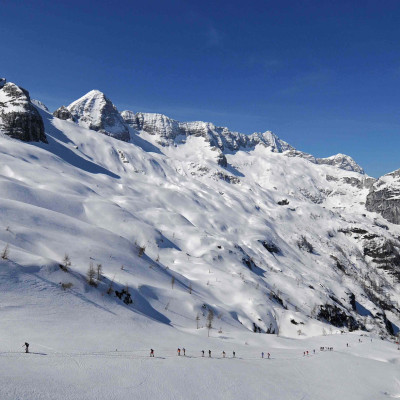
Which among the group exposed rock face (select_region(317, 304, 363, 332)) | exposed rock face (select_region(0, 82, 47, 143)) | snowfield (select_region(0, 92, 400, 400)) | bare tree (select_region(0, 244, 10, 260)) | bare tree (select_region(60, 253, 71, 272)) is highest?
exposed rock face (select_region(0, 82, 47, 143))

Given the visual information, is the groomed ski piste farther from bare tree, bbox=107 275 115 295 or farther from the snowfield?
bare tree, bbox=107 275 115 295

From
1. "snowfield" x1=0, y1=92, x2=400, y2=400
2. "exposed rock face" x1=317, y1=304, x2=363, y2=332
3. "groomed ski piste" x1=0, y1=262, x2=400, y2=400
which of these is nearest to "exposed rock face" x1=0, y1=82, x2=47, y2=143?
"snowfield" x1=0, y1=92, x2=400, y2=400

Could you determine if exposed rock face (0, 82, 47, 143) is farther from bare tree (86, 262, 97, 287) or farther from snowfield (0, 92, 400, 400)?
bare tree (86, 262, 97, 287)

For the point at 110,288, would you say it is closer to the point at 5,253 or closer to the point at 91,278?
the point at 91,278

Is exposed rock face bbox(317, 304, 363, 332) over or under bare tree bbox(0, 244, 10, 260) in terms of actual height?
under

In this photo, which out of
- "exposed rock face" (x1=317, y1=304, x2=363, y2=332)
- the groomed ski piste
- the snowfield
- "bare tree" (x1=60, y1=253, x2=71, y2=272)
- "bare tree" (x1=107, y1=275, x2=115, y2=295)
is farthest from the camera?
"exposed rock face" (x1=317, y1=304, x2=363, y2=332)

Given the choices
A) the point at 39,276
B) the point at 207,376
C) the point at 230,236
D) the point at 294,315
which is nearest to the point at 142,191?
the point at 230,236

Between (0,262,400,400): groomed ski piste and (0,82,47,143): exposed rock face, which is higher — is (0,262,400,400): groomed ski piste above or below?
below

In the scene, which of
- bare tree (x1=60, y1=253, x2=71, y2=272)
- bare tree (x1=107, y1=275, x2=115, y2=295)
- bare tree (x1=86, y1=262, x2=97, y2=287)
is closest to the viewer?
bare tree (x1=60, y1=253, x2=71, y2=272)

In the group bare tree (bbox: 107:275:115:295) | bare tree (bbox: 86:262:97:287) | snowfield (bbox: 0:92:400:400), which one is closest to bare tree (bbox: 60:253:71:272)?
snowfield (bbox: 0:92:400:400)

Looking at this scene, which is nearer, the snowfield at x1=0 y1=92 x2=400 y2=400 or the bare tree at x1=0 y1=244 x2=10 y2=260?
the snowfield at x1=0 y1=92 x2=400 y2=400

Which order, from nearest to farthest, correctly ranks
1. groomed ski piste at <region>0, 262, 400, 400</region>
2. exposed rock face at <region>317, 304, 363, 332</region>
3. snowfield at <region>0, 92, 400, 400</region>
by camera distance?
groomed ski piste at <region>0, 262, 400, 400</region> → snowfield at <region>0, 92, 400, 400</region> → exposed rock face at <region>317, 304, 363, 332</region>

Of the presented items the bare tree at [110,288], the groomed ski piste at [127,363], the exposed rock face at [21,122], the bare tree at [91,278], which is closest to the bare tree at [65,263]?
the bare tree at [91,278]

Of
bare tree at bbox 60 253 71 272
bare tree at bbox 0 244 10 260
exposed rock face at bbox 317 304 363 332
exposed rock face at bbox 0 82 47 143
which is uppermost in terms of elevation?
exposed rock face at bbox 0 82 47 143
